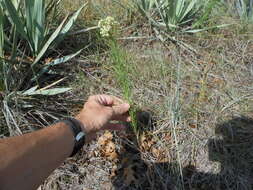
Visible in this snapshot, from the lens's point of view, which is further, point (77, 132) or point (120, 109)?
point (120, 109)

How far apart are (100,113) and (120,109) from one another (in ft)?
0.63

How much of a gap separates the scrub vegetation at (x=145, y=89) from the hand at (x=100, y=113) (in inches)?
3.8

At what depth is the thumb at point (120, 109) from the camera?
5.83 ft

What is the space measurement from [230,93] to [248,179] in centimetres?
68

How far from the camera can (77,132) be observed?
1.53 meters

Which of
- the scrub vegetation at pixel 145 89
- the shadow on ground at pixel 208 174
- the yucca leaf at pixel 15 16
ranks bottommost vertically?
the shadow on ground at pixel 208 174

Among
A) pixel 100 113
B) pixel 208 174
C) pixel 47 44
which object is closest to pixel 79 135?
pixel 100 113

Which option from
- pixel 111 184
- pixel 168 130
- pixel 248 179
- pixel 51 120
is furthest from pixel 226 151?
pixel 51 120

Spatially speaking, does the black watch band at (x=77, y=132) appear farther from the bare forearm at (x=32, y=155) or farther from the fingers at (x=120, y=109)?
the fingers at (x=120, y=109)

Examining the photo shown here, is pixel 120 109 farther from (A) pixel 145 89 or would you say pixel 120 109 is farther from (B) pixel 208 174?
(B) pixel 208 174

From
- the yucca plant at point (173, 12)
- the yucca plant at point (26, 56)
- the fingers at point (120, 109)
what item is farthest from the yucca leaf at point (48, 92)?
the yucca plant at point (173, 12)

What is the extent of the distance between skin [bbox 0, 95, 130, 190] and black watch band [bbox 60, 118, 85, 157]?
0.02 metres

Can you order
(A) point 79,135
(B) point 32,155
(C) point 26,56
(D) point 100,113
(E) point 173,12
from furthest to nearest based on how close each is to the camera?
(E) point 173,12 < (C) point 26,56 < (D) point 100,113 < (A) point 79,135 < (B) point 32,155

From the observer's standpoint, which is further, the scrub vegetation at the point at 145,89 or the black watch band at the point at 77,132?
the scrub vegetation at the point at 145,89
